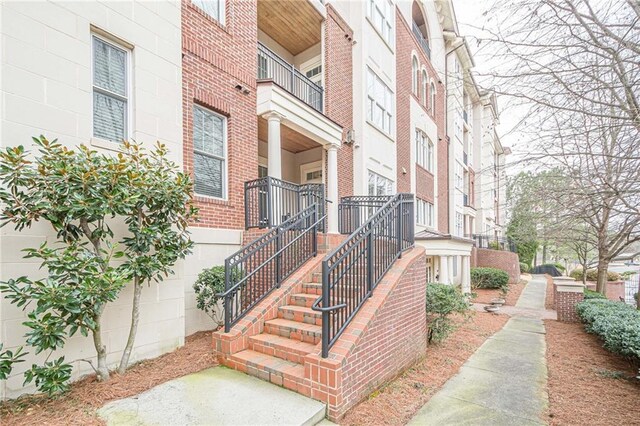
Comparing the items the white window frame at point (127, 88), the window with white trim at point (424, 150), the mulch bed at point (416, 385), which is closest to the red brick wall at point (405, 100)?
the window with white trim at point (424, 150)

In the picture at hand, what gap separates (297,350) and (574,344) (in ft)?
21.1

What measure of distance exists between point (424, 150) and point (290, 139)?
29.1 feet

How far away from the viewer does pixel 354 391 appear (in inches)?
141

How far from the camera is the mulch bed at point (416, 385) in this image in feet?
11.4

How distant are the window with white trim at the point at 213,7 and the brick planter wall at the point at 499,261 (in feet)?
62.4

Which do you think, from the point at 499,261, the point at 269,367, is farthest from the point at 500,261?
the point at 269,367

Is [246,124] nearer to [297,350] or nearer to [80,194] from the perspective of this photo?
[80,194]

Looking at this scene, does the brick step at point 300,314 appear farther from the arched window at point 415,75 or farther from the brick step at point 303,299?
the arched window at point 415,75

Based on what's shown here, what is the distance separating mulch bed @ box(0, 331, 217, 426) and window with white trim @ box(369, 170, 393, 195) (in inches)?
304

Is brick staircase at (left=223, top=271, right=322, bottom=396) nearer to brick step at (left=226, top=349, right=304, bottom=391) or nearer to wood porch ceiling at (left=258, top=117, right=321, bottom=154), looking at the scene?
brick step at (left=226, top=349, right=304, bottom=391)

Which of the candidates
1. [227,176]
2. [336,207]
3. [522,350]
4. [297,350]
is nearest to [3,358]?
[297,350]

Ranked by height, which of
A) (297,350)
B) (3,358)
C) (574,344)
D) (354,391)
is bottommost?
(574,344)

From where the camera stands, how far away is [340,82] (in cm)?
1022

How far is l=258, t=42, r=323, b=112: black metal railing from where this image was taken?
28.7 ft
